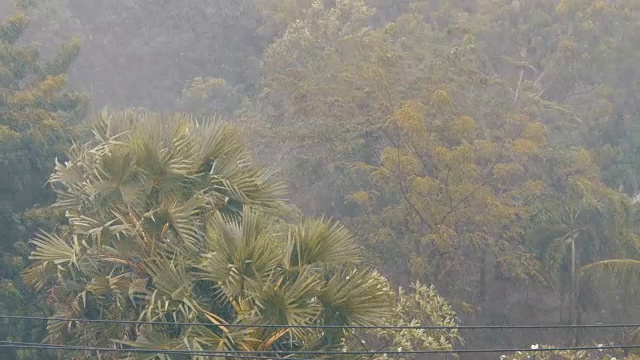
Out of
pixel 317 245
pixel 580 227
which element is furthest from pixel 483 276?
pixel 317 245

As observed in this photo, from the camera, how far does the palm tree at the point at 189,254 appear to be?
819 centimetres

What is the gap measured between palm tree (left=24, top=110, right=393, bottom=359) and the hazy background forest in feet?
0.10

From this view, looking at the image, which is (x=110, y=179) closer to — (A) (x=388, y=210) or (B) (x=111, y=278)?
(B) (x=111, y=278)

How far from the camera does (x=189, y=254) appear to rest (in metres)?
8.93

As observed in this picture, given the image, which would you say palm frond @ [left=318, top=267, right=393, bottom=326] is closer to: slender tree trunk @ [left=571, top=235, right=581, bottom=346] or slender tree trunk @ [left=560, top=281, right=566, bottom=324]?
slender tree trunk @ [left=571, top=235, right=581, bottom=346]

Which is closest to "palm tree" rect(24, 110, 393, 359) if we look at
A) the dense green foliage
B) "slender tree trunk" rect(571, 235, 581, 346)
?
the dense green foliage

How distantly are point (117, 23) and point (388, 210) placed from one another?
22.2 m

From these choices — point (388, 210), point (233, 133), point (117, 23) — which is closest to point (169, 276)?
point (233, 133)

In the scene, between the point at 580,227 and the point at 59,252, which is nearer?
the point at 59,252

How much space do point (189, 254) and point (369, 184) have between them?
33.2 ft

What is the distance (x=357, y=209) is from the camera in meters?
19.5

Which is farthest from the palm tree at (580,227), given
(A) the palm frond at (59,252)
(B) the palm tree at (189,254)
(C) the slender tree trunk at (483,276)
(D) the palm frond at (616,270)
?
(A) the palm frond at (59,252)

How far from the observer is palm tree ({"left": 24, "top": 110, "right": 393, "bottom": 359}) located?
819 centimetres

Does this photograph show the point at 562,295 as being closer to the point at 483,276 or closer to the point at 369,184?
the point at 483,276
